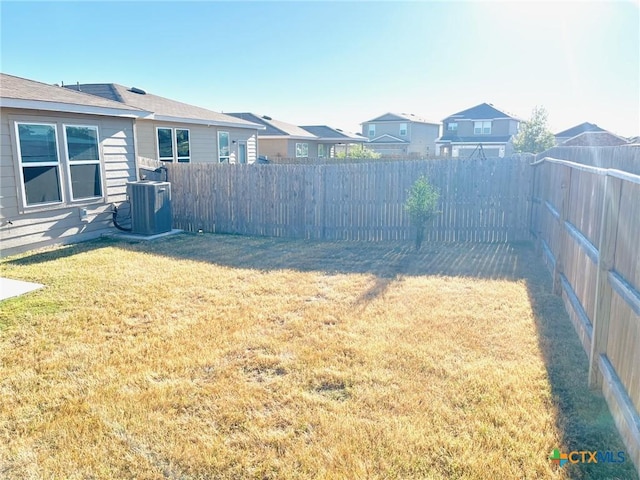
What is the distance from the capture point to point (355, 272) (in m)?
6.93

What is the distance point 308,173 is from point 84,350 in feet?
21.6

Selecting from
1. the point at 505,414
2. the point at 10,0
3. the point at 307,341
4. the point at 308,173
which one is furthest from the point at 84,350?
the point at 10,0

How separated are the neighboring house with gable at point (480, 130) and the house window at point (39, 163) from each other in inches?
1425

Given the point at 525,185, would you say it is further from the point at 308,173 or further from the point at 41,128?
the point at 41,128

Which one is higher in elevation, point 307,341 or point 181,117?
point 181,117

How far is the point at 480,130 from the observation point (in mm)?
42438

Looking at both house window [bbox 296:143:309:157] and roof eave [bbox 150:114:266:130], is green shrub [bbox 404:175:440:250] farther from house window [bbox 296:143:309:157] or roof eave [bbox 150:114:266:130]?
house window [bbox 296:143:309:157]

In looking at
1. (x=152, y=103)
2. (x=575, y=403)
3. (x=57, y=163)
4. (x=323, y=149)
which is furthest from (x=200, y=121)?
(x=323, y=149)

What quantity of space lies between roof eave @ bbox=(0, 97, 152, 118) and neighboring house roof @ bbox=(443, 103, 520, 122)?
37940 millimetres

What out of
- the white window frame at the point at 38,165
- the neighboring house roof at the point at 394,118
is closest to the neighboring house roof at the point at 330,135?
the neighboring house roof at the point at 394,118

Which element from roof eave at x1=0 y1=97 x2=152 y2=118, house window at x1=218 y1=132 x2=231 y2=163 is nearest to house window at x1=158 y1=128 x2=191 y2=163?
house window at x1=218 y1=132 x2=231 y2=163

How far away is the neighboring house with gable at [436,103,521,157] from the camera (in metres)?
40.7

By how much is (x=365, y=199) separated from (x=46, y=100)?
20.6ft

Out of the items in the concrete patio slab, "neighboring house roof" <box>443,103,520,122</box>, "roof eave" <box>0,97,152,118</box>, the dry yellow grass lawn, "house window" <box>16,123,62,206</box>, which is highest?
"neighboring house roof" <box>443,103,520,122</box>
